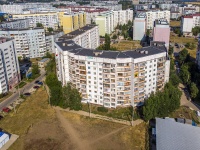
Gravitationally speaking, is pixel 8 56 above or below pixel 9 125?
above

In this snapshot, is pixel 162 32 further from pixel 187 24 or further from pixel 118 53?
pixel 118 53

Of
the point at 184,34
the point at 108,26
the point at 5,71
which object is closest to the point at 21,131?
the point at 5,71

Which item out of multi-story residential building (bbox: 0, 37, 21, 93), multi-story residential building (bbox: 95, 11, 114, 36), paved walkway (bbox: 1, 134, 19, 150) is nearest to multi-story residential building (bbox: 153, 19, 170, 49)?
multi-story residential building (bbox: 95, 11, 114, 36)

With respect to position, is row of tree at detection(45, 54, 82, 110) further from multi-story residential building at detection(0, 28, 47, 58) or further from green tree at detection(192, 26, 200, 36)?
green tree at detection(192, 26, 200, 36)

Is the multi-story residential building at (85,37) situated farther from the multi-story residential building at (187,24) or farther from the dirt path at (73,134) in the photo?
the multi-story residential building at (187,24)

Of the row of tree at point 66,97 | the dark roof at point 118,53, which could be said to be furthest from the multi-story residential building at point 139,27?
the row of tree at point 66,97

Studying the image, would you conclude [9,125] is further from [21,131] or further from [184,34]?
[184,34]
